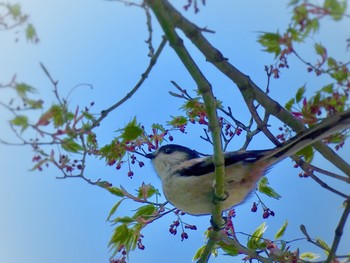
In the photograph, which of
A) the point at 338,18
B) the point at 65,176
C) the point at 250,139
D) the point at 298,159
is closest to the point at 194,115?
the point at 250,139

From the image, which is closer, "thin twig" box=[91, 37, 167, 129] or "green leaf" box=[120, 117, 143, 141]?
"thin twig" box=[91, 37, 167, 129]

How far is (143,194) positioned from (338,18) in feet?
6.34

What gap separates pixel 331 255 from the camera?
9.56ft

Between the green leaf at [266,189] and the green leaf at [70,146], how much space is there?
4.61 feet

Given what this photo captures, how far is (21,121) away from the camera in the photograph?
2547mm

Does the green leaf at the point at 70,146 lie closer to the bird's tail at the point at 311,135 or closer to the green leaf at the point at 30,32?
the green leaf at the point at 30,32

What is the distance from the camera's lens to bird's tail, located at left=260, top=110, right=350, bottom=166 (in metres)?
2.70

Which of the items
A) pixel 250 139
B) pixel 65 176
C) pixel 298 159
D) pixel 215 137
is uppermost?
pixel 250 139

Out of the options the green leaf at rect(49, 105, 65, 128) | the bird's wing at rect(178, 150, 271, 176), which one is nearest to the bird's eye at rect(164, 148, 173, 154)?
the bird's wing at rect(178, 150, 271, 176)

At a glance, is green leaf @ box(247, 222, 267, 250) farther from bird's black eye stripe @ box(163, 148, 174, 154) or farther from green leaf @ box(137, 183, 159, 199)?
bird's black eye stripe @ box(163, 148, 174, 154)

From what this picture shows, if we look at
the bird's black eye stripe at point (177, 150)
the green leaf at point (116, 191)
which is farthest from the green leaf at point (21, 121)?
the bird's black eye stripe at point (177, 150)

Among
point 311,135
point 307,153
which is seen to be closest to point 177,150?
point 307,153

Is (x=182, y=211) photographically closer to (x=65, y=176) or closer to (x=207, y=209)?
(x=207, y=209)

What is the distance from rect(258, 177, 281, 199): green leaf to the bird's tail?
1.56 ft
